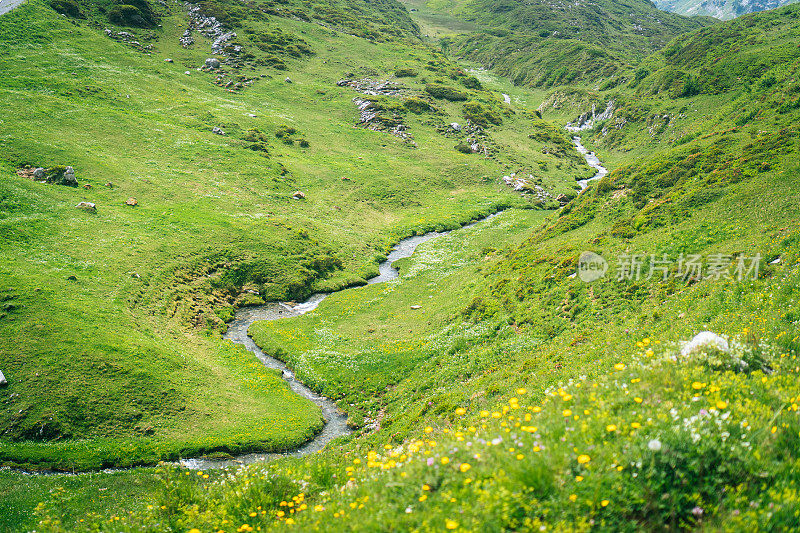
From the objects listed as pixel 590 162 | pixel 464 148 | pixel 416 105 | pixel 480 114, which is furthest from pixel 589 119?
pixel 416 105

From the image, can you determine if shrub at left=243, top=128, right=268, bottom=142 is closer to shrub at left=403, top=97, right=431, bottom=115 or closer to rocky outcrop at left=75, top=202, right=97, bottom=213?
rocky outcrop at left=75, top=202, right=97, bottom=213

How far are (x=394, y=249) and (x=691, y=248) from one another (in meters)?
42.4

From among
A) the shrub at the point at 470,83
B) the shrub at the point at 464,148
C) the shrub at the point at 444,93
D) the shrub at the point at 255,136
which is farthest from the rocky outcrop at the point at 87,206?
the shrub at the point at 470,83

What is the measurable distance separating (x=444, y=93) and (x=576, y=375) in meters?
119

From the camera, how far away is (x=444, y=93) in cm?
12138

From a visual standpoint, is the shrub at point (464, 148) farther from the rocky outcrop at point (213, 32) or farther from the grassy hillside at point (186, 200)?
the rocky outcrop at point (213, 32)

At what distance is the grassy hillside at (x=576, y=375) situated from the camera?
6773 millimetres

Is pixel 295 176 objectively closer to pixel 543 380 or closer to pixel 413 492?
pixel 543 380

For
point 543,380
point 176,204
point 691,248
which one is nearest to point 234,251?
point 176,204

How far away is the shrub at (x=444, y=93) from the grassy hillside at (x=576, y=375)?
234 feet

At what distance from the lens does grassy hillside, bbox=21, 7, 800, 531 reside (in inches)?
267

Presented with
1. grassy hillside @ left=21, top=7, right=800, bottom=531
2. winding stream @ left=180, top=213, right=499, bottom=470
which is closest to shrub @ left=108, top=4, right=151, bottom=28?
winding stream @ left=180, top=213, right=499, bottom=470

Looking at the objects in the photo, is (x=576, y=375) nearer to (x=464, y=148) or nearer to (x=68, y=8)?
(x=464, y=148)

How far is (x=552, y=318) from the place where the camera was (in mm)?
27891
